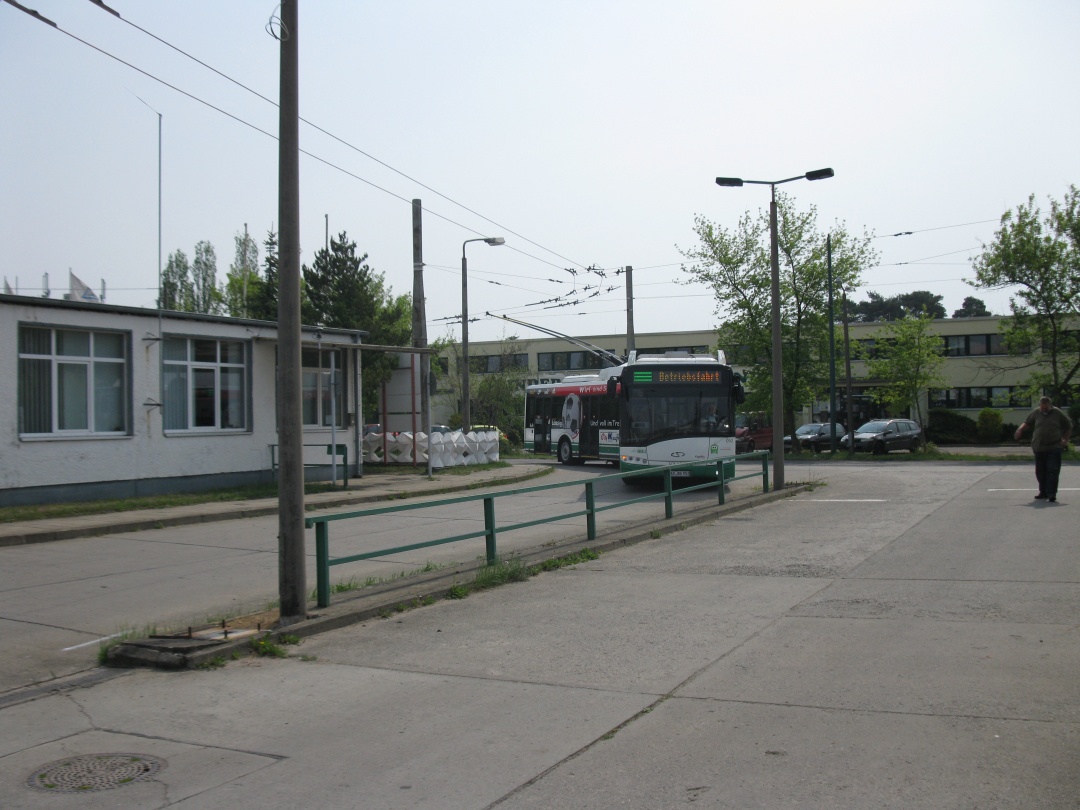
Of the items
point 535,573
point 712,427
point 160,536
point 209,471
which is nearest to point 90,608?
point 535,573

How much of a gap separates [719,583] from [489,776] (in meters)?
5.73

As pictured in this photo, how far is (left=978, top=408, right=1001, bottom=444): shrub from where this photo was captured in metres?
53.0

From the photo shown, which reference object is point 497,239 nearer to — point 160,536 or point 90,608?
point 160,536

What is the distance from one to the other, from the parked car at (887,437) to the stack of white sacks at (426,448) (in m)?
17.2

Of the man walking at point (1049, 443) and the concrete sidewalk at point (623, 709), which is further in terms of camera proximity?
the man walking at point (1049, 443)

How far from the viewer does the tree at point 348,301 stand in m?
53.3

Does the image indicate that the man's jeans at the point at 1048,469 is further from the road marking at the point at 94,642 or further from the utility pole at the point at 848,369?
the utility pole at the point at 848,369

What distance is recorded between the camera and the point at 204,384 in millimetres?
21953

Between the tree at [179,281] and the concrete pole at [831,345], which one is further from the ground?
the tree at [179,281]

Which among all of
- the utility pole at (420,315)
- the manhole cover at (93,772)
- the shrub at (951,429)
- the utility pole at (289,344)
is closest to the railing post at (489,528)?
the utility pole at (289,344)

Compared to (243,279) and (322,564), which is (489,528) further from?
(243,279)

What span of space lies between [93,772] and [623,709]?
2.88m

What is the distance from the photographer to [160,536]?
15102 mm

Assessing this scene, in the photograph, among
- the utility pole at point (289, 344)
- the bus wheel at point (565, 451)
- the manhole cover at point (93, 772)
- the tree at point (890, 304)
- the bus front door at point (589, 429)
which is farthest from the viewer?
the tree at point (890, 304)
